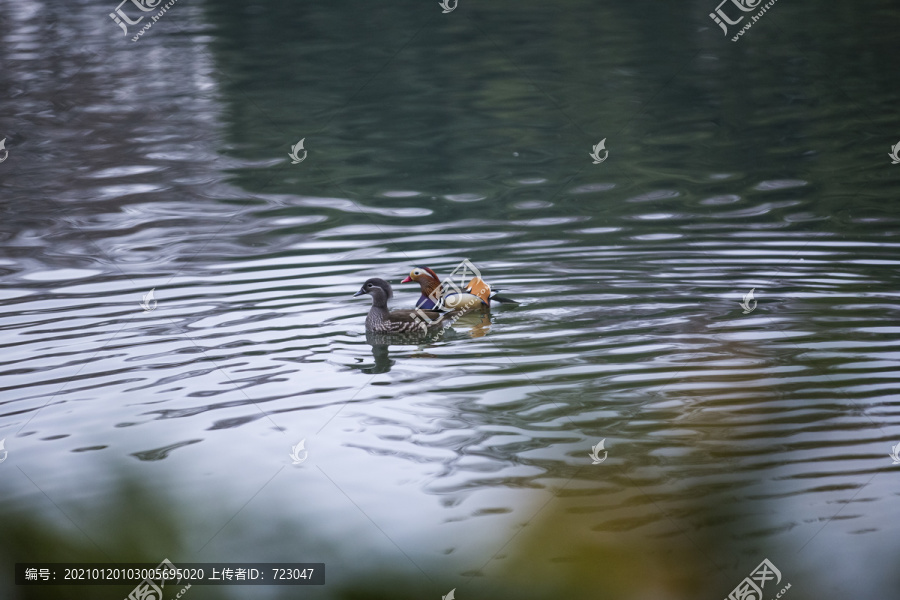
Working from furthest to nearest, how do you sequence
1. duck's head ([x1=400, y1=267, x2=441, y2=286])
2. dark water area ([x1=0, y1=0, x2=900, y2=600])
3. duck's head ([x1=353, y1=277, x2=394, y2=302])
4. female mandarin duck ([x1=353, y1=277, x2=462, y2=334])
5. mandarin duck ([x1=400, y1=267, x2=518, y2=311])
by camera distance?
duck's head ([x1=400, y1=267, x2=441, y2=286])
mandarin duck ([x1=400, y1=267, x2=518, y2=311])
duck's head ([x1=353, y1=277, x2=394, y2=302])
female mandarin duck ([x1=353, y1=277, x2=462, y2=334])
dark water area ([x1=0, y1=0, x2=900, y2=600])

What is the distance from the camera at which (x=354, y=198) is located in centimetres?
1067

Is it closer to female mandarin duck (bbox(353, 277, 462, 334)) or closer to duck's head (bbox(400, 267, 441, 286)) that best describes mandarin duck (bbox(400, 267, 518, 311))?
duck's head (bbox(400, 267, 441, 286))

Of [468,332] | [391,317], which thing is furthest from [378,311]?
[468,332]

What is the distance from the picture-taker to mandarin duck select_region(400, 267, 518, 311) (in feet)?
23.5

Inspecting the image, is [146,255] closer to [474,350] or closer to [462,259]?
[462,259]

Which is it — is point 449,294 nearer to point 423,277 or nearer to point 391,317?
point 423,277

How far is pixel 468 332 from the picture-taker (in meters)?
7.03

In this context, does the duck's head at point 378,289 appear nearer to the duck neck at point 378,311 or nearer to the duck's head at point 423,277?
the duck neck at point 378,311

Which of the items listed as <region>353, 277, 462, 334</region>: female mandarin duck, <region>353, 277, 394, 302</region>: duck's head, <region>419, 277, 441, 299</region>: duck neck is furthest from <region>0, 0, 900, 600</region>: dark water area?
<region>419, 277, 441, 299</region>: duck neck

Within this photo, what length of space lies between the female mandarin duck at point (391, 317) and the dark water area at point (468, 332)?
5.8 inches

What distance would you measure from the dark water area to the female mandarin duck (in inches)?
5.8

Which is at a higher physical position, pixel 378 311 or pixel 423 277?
pixel 423 277

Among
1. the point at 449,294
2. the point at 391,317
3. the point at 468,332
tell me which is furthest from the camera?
the point at 449,294

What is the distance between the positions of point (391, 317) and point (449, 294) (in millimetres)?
598
